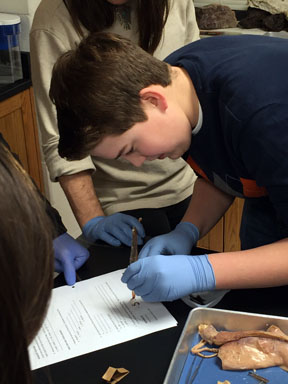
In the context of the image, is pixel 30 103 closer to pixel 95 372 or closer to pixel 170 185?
pixel 170 185

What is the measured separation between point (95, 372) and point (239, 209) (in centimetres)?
144

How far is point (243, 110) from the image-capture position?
94 cm

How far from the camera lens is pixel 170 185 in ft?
5.03

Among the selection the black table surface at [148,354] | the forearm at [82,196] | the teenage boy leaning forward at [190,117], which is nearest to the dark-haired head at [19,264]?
the black table surface at [148,354]

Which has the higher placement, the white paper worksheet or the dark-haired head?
the dark-haired head

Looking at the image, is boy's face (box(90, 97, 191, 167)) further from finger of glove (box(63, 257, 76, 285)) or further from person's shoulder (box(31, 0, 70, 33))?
person's shoulder (box(31, 0, 70, 33))

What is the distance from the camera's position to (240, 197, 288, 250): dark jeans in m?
1.17

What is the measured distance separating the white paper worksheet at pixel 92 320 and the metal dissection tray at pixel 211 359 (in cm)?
6

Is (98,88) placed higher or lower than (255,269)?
higher

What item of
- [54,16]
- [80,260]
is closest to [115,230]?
[80,260]

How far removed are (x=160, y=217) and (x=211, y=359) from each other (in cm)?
59

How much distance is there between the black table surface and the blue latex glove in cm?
22

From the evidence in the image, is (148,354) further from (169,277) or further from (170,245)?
(170,245)

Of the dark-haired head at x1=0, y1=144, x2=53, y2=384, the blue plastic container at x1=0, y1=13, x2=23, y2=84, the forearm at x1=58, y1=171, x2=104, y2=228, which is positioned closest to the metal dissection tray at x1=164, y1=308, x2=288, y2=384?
the dark-haired head at x1=0, y1=144, x2=53, y2=384
